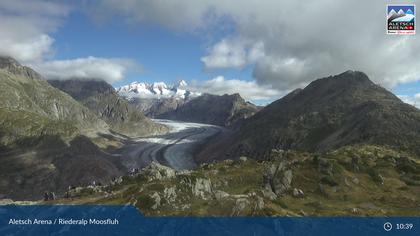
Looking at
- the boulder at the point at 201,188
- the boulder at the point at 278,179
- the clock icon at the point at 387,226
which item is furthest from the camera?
the boulder at the point at 278,179

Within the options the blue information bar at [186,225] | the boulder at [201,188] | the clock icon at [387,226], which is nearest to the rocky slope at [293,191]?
the boulder at [201,188]

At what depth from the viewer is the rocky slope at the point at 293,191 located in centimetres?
5626

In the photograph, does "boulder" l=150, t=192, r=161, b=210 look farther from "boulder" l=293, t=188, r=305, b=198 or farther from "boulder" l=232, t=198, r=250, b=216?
"boulder" l=293, t=188, r=305, b=198

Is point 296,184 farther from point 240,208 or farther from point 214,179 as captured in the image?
point 240,208

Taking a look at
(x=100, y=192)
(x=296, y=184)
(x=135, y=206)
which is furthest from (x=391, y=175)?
(x=100, y=192)

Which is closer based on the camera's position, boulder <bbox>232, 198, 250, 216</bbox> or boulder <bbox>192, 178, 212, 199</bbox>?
boulder <bbox>232, 198, 250, 216</bbox>

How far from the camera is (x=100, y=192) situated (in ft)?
296

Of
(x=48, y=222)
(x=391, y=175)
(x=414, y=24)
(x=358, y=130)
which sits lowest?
(x=48, y=222)

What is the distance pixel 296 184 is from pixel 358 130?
131m

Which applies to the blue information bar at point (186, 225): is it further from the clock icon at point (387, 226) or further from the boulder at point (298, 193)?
the boulder at point (298, 193)

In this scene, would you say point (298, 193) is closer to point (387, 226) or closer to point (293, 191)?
point (293, 191)

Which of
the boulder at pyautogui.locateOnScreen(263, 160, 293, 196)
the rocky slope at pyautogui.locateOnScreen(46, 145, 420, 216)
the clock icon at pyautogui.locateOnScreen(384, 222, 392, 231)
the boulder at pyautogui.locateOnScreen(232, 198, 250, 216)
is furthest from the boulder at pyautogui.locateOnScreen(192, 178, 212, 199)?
the clock icon at pyautogui.locateOnScreen(384, 222, 392, 231)

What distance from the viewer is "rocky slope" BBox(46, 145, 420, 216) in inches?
2215

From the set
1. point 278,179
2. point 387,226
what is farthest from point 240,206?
point 278,179
